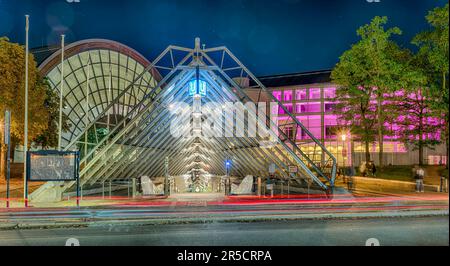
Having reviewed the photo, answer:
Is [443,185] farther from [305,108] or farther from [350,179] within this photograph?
[305,108]

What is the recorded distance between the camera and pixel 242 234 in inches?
474

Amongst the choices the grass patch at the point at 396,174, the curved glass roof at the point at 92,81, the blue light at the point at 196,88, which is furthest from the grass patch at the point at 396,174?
the curved glass roof at the point at 92,81

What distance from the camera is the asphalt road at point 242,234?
10.0 meters

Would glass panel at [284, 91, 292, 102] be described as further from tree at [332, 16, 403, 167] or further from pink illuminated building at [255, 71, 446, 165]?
tree at [332, 16, 403, 167]

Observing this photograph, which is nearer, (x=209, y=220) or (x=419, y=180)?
(x=209, y=220)

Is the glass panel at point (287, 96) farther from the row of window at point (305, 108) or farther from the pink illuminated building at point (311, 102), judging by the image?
the row of window at point (305, 108)

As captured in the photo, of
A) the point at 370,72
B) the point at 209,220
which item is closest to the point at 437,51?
the point at 370,72

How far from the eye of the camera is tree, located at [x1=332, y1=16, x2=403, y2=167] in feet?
120

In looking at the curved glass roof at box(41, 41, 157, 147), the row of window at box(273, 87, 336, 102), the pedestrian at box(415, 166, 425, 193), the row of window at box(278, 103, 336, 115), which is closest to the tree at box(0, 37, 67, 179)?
the curved glass roof at box(41, 41, 157, 147)

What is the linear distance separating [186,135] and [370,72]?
61.3ft

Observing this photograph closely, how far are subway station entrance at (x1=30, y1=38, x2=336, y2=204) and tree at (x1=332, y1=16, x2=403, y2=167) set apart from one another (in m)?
5.43
